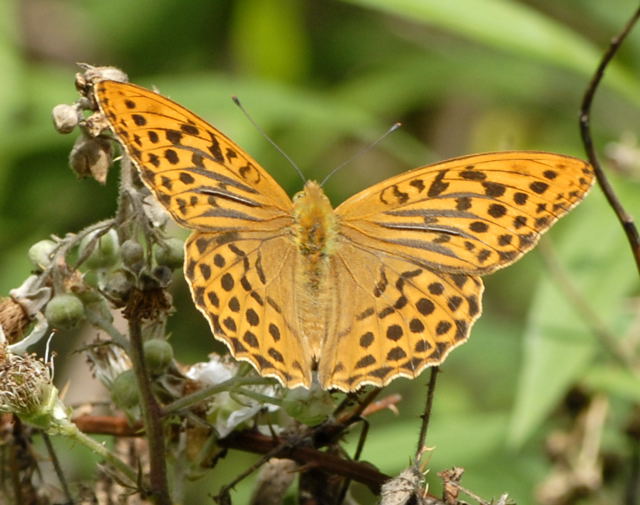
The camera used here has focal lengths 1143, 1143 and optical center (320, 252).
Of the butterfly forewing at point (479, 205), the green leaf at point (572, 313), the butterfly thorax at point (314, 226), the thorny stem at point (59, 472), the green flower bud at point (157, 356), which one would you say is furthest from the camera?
the green leaf at point (572, 313)

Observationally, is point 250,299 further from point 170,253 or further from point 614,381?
→ point 614,381

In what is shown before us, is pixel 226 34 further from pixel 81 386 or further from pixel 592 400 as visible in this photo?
pixel 592 400

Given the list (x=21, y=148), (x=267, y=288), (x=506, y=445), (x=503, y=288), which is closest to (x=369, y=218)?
(x=267, y=288)

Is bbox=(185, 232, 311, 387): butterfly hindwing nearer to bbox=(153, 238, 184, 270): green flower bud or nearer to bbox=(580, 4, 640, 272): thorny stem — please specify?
bbox=(153, 238, 184, 270): green flower bud

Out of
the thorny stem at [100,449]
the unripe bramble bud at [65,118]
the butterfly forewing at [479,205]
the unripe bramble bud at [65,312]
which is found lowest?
the thorny stem at [100,449]

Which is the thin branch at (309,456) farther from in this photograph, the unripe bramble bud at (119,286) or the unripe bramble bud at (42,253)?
the unripe bramble bud at (42,253)

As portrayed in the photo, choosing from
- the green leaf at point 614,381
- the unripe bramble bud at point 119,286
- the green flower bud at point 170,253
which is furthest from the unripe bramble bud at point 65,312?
the green leaf at point 614,381

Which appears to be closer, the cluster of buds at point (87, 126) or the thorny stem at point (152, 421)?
the thorny stem at point (152, 421)

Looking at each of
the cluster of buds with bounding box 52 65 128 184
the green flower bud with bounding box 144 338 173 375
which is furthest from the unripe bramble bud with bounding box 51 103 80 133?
the green flower bud with bounding box 144 338 173 375
